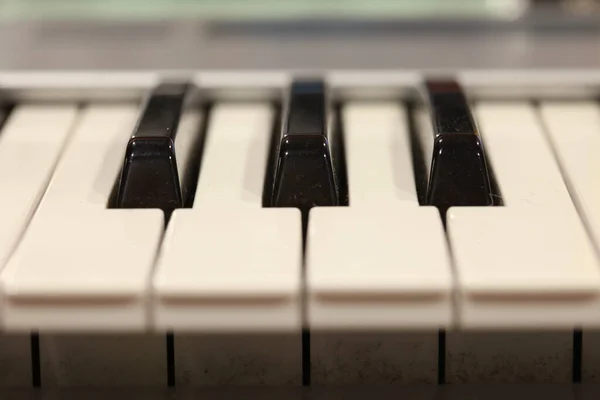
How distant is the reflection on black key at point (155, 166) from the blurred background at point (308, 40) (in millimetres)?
146

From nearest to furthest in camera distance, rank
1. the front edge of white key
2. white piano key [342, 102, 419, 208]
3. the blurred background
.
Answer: the front edge of white key
white piano key [342, 102, 419, 208]
the blurred background

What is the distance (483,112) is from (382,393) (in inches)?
10.1

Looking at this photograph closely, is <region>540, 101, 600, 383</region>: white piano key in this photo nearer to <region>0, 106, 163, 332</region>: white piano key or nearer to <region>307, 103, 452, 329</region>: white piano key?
<region>307, 103, 452, 329</region>: white piano key

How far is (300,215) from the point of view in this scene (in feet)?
1.86

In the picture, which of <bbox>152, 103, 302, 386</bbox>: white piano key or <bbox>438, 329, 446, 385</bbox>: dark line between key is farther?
<bbox>438, 329, 446, 385</bbox>: dark line between key

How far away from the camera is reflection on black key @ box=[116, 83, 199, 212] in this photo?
619mm

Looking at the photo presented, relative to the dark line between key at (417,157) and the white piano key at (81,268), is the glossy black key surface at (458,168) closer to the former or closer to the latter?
the dark line between key at (417,157)

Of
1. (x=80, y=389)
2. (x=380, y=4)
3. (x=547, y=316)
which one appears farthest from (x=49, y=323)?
(x=380, y=4)

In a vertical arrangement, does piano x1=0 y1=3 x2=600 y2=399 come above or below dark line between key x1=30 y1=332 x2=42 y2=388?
above

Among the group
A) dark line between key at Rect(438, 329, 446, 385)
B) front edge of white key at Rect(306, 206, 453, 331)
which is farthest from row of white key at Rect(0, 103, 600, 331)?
dark line between key at Rect(438, 329, 446, 385)

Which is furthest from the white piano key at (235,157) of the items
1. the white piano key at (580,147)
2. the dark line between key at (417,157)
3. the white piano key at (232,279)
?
the white piano key at (580,147)

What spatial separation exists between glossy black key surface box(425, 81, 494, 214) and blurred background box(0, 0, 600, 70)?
16 centimetres

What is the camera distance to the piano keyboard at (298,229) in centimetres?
51

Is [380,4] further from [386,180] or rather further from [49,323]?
[49,323]
